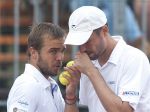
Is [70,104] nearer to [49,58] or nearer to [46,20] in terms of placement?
[49,58]

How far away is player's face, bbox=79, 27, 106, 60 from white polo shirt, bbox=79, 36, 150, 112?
0.18 metres

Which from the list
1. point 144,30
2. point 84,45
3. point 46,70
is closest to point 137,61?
point 84,45

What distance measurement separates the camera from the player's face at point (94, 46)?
16.1 feet

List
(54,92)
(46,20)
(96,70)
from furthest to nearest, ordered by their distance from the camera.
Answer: (46,20) → (54,92) → (96,70)

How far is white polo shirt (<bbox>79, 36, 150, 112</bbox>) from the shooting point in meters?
4.92

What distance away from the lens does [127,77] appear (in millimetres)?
4957

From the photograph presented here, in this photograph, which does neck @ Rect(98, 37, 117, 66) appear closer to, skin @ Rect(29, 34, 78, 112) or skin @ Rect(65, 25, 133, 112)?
skin @ Rect(65, 25, 133, 112)

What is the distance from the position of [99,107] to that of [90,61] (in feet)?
1.33

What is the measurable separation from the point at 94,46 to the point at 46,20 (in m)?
3.41

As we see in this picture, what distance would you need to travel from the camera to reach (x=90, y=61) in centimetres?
495

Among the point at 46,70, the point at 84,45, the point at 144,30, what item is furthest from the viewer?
the point at 144,30

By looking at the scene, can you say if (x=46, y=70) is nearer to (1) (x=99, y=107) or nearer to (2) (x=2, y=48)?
(1) (x=99, y=107)

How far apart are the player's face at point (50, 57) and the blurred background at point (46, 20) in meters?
2.89

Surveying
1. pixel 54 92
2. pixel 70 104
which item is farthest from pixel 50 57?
pixel 70 104
